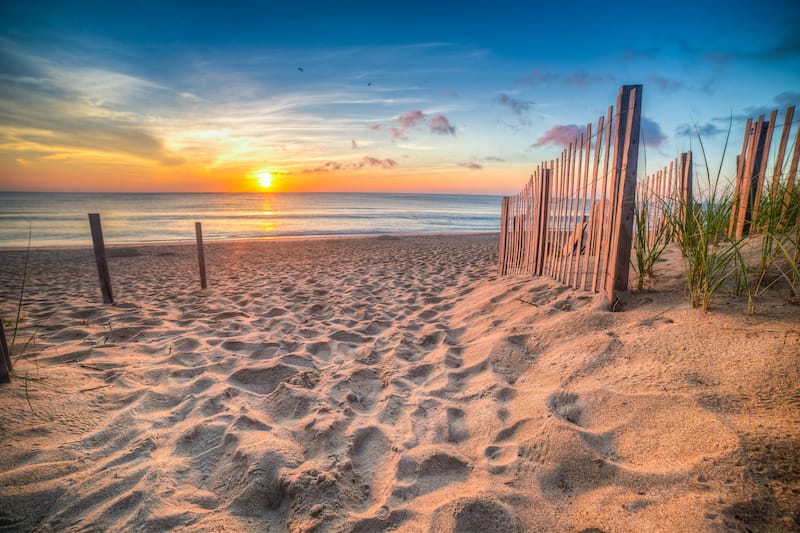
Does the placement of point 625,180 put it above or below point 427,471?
above

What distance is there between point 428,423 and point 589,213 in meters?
2.26

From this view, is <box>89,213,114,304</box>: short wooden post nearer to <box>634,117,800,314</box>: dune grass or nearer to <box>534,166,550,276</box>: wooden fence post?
<box>534,166,550,276</box>: wooden fence post

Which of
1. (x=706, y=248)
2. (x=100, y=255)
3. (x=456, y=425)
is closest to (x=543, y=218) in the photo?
(x=706, y=248)

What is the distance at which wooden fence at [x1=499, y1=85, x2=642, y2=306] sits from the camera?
9.76ft

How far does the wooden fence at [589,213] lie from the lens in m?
2.97

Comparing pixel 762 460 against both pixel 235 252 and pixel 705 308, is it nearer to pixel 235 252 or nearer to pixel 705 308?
pixel 705 308

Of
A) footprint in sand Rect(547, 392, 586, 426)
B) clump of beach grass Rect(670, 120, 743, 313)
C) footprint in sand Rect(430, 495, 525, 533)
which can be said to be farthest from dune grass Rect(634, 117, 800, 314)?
footprint in sand Rect(430, 495, 525, 533)

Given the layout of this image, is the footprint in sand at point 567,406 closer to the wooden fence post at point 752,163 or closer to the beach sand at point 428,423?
the beach sand at point 428,423

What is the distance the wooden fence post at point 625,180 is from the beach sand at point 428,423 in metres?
0.21

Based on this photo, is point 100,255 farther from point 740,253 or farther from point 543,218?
point 740,253

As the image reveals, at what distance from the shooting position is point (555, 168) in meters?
4.30

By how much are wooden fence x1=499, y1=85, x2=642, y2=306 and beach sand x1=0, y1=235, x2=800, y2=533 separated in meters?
0.30

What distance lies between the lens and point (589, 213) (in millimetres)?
3129

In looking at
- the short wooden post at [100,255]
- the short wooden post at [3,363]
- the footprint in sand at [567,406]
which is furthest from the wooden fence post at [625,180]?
the short wooden post at [100,255]
